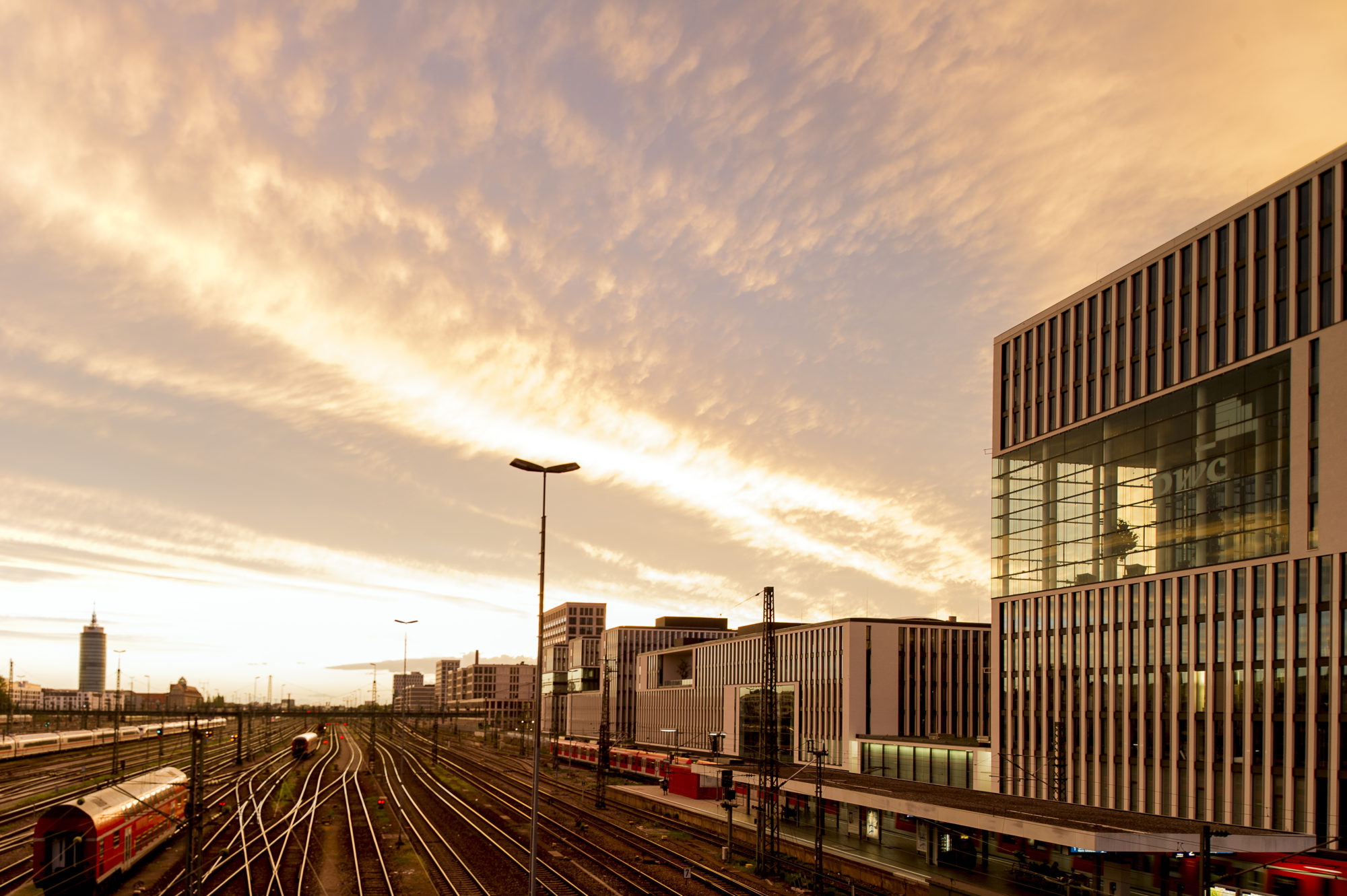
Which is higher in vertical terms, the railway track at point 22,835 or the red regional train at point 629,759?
the railway track at point 22,835

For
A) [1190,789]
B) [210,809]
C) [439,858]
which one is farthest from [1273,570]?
[210,809]

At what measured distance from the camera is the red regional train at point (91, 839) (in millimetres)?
35094

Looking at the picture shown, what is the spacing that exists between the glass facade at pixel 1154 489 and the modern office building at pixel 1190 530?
127mm

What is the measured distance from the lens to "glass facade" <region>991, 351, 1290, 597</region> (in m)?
49.3

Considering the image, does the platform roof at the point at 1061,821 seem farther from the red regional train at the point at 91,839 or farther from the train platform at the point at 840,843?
the red regional train at the point at 91,839

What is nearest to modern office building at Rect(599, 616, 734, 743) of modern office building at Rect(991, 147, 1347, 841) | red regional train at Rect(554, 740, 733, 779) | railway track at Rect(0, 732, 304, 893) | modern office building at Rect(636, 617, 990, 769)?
red regional train at Rect(554, 740, 733, 779)

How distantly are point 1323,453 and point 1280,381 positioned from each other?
4617 mm

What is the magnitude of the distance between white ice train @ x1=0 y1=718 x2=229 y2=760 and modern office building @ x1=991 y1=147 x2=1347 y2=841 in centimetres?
6222

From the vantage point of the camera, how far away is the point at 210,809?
64.3 m

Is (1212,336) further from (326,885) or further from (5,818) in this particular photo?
(5,818)

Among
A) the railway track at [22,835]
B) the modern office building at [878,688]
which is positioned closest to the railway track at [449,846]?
the railway track at [22,835]

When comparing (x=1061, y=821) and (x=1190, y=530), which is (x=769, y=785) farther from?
(x=1190, y=530)

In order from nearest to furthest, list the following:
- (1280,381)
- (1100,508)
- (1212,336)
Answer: (1280,381) < (1212,336) < (1100,508)

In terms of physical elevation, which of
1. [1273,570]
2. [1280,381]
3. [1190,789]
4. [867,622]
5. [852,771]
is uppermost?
[1280,381]
